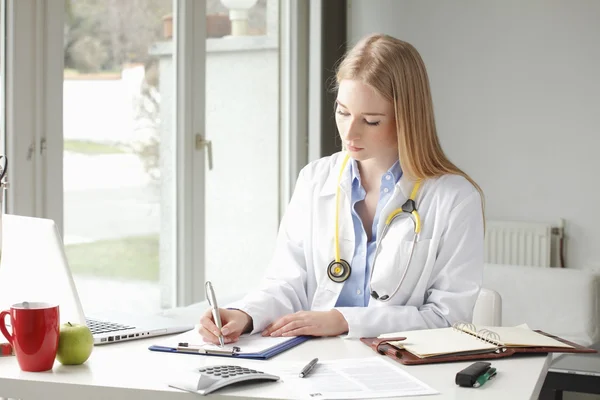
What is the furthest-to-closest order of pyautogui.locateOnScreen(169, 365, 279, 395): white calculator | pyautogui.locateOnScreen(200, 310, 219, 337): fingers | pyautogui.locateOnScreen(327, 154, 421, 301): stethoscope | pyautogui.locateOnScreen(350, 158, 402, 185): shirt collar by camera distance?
pyautogui.locateOnScreen(350, 158, 402, 185): shirt collar, pyautogui.locateOnScreen(327, 154, 421, 301): stethoscope, pyautogui.locateOnScreen(200, 310, 219, 337): fingers, pyautogui.locateOnScreen(169, 365, 279, 395): white calculator

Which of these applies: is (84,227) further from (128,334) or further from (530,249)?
(530,249)

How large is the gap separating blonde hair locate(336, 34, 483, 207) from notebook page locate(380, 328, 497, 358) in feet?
1.35

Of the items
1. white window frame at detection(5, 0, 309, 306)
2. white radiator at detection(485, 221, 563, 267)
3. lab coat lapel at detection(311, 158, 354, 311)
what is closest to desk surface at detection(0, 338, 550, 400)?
lab coat lapel at detection(311, 158, 354, 311)

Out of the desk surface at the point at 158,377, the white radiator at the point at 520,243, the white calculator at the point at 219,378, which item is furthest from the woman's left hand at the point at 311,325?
the white radiator at the point at 520,243

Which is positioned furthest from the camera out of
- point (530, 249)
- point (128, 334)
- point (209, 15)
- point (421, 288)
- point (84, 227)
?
point (530, 249)

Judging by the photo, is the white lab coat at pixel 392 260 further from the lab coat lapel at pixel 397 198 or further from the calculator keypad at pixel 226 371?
the calculator keypad at pixel 226 371

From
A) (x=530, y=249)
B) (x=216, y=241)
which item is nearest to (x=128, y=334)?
(x=216, y=241)

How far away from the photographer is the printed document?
1.40 metres

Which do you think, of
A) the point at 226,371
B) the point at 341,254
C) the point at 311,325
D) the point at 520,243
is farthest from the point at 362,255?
the point at 520,243

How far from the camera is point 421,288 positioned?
198 centimetres

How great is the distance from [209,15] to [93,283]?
4.24 feet

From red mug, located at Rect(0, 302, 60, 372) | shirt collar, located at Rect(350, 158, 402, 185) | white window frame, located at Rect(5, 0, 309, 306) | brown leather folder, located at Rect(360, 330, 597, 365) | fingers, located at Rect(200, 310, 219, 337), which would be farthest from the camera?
white window frame, located at Rect(5, 0, 309, 306)

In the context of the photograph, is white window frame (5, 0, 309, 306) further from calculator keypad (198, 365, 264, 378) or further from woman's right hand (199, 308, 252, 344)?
calculator keypad (198, 365, 264, 378)

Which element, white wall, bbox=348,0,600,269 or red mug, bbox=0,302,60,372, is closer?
red mug, bbox=0,302,60,372
